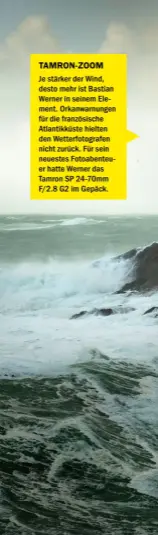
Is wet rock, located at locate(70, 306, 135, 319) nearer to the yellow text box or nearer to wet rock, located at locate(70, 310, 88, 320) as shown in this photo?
wet rock, located at locate(70, 310, 88, 320)

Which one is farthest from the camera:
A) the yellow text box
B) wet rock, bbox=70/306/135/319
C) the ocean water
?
wet rock, bbox=70/306/135/319

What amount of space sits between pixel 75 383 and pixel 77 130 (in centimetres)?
153

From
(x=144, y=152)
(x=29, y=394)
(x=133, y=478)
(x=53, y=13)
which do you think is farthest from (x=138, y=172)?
(x=133, y=478)

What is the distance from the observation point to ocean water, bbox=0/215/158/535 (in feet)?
6.12

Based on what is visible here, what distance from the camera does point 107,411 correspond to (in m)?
2.73

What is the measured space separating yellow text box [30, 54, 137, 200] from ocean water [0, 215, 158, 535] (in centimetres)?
94

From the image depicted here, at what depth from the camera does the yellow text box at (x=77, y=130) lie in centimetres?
365

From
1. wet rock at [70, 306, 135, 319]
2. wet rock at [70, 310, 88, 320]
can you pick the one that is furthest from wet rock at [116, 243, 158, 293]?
wet rock at [70, 310, 88, 320]

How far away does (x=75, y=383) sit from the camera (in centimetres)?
313

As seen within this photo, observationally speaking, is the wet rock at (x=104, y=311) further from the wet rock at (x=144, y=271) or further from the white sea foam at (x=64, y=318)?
the wet rock at (x=144, y=271)

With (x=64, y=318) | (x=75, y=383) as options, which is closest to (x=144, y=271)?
(x=64, y=318)

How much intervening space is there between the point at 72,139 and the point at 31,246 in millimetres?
1735

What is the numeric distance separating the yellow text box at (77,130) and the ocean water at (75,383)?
944 millimetres

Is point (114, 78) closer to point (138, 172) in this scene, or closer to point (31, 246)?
point (138, 172)
